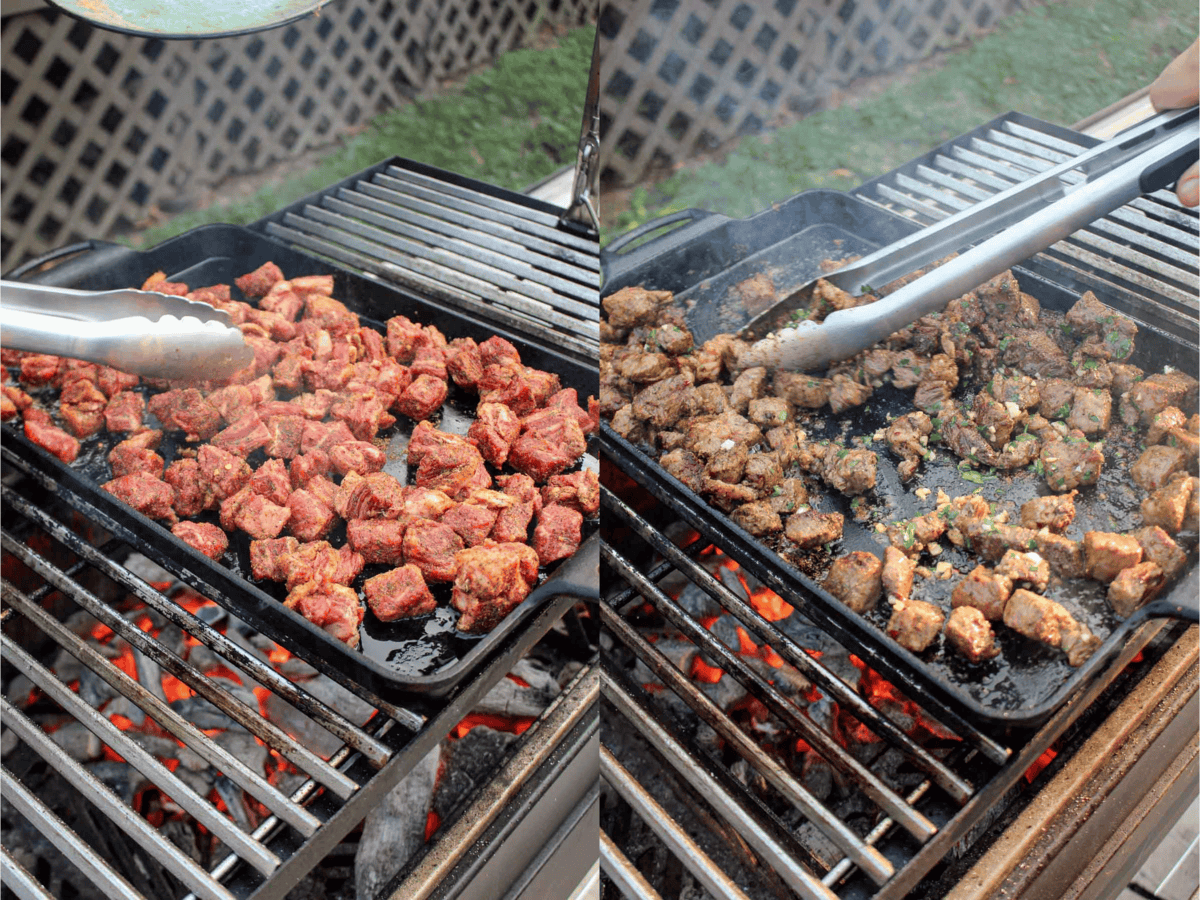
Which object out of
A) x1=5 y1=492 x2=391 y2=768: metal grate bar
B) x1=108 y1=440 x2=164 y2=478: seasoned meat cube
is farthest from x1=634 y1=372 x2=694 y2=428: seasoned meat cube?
x1=108 y1=440 x2=164 y2=478: seasoned meat cube

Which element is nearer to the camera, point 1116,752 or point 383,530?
point 1116,752

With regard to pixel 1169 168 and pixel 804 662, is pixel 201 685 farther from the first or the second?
pixel 1169 168

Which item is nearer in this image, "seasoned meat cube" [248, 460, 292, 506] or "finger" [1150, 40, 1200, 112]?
"finger" [1150, 40, 1200, 112]

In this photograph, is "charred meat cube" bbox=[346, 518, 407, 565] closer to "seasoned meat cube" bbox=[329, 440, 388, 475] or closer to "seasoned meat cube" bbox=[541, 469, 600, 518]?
"seasoned meat cube" bbox=[329, 440, 388, 475]

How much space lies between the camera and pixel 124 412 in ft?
7.64

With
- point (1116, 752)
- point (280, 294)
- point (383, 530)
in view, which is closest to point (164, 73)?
point (280, 294)

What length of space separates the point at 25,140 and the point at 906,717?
4.26 metres

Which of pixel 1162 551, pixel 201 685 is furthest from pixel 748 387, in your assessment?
pixel 201 685

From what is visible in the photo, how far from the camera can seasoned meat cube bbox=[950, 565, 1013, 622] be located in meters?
1.54

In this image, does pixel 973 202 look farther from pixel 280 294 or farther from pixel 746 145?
pixel 280 294

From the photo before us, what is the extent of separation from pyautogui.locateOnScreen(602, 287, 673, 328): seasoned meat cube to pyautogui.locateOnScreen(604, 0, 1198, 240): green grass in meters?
0.19

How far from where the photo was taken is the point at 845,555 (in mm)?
1664

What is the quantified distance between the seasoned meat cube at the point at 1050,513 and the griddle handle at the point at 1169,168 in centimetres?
55

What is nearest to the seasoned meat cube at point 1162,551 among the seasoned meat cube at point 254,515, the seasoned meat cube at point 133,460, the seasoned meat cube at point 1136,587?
the seasoned meat cube at point 1136,587
